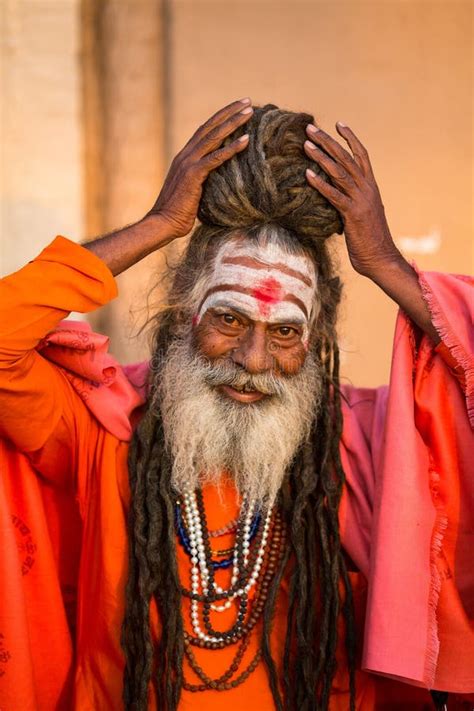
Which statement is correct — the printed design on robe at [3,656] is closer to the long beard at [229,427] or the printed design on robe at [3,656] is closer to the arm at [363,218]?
the long beard at [229,427]

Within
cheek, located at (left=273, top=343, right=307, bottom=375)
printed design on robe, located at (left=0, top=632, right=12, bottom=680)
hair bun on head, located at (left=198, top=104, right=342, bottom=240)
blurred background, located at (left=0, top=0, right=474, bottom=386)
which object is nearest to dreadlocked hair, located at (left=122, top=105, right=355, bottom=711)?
hair bun on head, located at (left=198, top=104, right=342, bottom=240)

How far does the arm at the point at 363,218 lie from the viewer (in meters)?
3.22

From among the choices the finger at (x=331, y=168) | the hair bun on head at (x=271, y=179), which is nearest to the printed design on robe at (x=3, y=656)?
the hair bun on head at (x=271, y=179)

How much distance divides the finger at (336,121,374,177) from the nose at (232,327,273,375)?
595 millimetres

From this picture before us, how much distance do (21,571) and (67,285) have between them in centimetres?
91

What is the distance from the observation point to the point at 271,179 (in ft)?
10.6

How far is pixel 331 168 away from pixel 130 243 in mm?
648

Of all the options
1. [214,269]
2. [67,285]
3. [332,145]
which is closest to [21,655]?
[67,285]

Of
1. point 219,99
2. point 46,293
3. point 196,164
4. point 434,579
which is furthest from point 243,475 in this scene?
point 219,99

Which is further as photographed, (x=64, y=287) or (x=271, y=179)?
(x=271, y=179)

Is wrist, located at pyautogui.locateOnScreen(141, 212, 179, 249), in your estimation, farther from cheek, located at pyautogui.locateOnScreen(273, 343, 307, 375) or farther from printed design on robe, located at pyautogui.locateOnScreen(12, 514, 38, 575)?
printed design on robe, located at pyautogui.locateOnScreen(12, 514, 38, 575)

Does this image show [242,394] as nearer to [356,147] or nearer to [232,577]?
[232,577]

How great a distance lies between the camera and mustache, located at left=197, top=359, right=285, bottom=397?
3371 mm

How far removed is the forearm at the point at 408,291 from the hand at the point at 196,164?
59 cm
